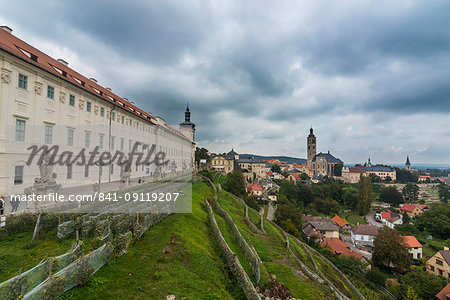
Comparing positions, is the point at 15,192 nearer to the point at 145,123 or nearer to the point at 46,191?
the point at 46,191

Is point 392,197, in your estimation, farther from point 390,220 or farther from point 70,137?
point 70,137

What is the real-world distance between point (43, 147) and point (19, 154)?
8.75 feet

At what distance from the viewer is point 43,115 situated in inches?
910

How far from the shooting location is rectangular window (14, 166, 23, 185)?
65.0 ft

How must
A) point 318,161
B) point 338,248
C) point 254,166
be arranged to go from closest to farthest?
point 338,248
point 254,166
point 318,161

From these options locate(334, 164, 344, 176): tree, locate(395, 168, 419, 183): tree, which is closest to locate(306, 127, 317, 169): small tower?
locate(334, 164, 344, 176): tree

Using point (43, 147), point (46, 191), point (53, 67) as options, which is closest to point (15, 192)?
point (43, 147)

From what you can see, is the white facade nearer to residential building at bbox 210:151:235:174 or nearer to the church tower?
residential building at bbox 210:151:235:174

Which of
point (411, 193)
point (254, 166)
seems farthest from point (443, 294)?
point (411, 193)

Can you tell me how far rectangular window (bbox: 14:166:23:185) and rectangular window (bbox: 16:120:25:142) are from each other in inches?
104

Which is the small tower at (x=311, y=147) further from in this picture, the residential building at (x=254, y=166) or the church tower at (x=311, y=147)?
the residential building at (x=254, y=166)

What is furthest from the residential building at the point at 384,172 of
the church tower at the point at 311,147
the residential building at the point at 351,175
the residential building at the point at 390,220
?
the residential building at the point at 390,220

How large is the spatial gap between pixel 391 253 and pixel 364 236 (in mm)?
21018

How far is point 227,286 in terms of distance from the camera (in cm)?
1126
